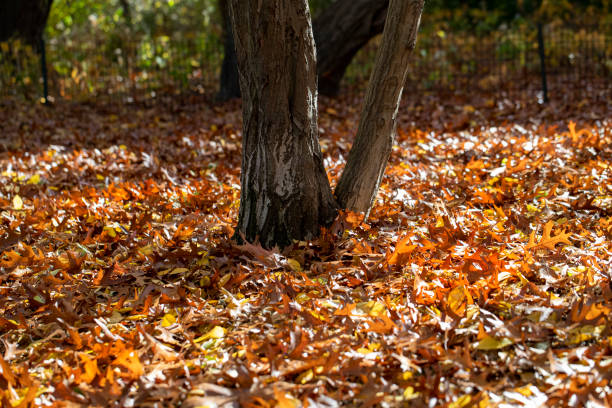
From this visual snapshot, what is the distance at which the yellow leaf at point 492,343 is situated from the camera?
84.7 inches

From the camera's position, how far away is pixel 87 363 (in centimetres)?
208

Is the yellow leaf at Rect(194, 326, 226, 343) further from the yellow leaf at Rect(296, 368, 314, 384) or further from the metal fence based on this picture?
the metal fence

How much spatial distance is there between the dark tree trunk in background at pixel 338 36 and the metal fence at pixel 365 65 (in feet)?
3.37

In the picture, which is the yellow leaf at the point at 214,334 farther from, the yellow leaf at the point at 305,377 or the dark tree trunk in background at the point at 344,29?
the dark tree trunk in background at the point at 344,29

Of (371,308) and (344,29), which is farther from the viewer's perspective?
(344,29)

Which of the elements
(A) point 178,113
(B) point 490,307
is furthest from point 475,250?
(A) point 178,113

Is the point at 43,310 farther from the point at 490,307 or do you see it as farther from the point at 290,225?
the point at 490,307

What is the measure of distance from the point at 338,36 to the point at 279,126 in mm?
6531

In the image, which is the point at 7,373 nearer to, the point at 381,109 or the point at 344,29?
the point at 381,109

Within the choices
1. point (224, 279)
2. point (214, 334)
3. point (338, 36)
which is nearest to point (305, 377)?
point (214, 334)

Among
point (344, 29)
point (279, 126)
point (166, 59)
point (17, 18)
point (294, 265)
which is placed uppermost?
point (17, 18)

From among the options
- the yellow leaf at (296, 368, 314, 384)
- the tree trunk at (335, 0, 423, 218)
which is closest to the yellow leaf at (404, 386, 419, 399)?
the yellow leaf at (296, 368, 314, 384)

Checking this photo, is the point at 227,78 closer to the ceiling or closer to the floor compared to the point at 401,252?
closer to the ceiling

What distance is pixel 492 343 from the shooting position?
2.17 metres
